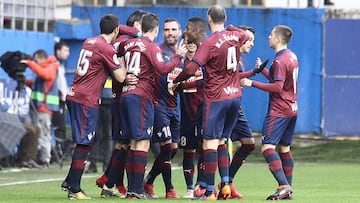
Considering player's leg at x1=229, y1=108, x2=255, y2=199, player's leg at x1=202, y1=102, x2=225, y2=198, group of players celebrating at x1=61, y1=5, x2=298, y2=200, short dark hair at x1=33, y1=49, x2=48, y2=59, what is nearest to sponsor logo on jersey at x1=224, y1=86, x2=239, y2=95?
group of players celebrating at x1=61, y1=5, x2=298, y2=200

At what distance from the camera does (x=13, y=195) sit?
16.1 meters

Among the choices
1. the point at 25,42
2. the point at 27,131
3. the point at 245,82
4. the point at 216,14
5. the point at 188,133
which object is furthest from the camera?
the point at 25,42

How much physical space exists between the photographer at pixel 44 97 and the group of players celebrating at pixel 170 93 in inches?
321

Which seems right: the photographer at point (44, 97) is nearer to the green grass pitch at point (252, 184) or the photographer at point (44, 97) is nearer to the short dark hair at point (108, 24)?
the green grass pitch at point (252, 184)

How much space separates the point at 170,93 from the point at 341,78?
1222 centimetres

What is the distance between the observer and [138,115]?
15.4 meters

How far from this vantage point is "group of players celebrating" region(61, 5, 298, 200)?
50.1ft

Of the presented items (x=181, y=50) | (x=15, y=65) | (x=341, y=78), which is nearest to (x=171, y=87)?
(x=181, y=50)

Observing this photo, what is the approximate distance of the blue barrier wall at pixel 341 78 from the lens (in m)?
27.5

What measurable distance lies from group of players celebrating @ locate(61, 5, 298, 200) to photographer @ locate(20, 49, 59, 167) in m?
8.15

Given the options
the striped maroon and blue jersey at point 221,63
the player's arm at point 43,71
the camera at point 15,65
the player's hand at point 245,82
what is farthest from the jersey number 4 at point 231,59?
the camera at point 15,65

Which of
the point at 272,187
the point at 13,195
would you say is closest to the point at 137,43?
the point at 13,195

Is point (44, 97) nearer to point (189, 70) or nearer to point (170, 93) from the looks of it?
point (170, 93)

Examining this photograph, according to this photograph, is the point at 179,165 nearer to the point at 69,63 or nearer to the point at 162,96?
the point at 69,63
